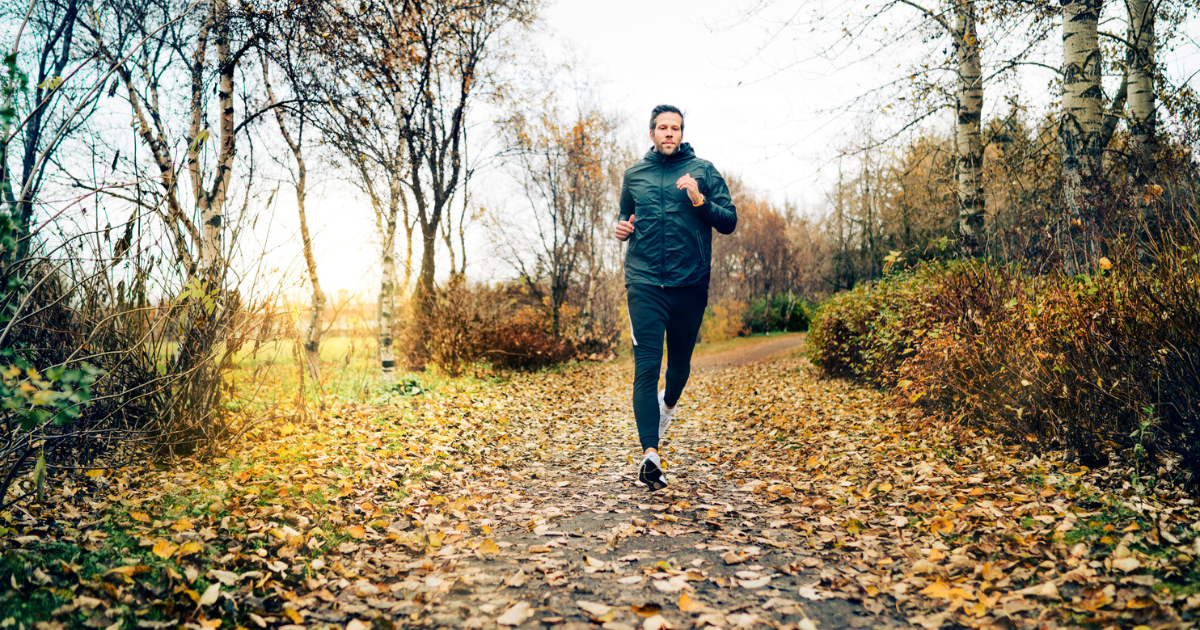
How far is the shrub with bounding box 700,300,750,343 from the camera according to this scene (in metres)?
29.9

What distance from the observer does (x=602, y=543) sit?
3.12 metres

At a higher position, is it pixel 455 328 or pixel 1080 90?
pixel 1080 90

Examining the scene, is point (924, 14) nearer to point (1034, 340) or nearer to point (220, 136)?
point (1034, 340)

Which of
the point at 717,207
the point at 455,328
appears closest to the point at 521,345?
the point at 455,328

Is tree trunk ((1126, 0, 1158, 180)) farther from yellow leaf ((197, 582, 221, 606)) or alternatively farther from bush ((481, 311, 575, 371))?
bush ((481, 311, 575, 371))

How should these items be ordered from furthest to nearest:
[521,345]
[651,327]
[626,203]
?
[521,345], [626,203], [651,327]

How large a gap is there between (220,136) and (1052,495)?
7867 millimetres

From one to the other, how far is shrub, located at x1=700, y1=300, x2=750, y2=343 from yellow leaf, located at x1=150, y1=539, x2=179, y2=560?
27.2m

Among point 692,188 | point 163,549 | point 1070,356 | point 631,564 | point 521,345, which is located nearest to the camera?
point 163,549

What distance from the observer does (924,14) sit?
8.09 meters

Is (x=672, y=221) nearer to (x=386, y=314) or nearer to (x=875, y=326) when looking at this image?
(x=875, y=326)

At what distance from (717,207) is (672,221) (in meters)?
0.31

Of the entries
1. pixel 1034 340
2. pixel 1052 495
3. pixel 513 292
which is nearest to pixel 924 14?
pixel 1034 340

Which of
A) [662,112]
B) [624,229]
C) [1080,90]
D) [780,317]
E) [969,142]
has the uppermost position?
[969,142]
